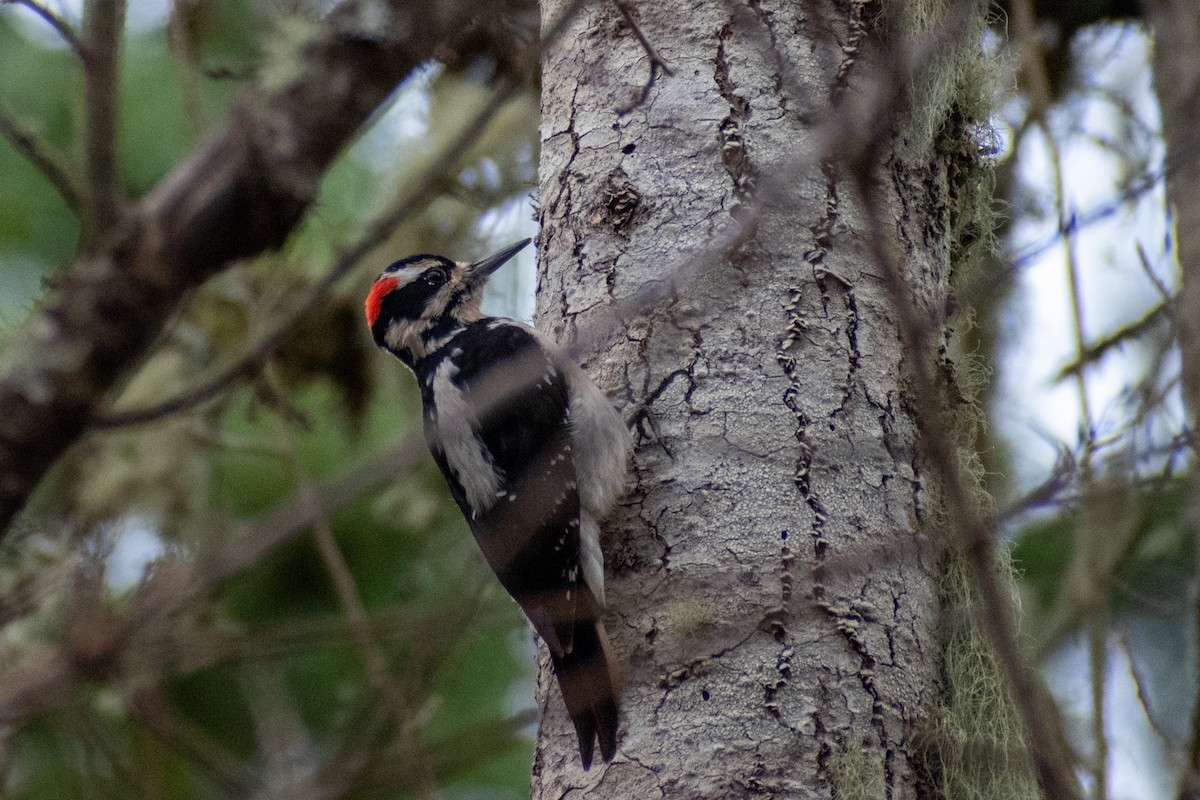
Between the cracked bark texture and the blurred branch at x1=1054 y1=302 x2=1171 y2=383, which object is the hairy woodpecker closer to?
the cracked bark texture

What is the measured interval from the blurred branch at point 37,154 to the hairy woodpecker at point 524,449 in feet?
2.64

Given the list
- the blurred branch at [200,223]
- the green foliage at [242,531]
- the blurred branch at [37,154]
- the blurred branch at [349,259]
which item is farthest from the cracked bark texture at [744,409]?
the blurred branch at [37,154]

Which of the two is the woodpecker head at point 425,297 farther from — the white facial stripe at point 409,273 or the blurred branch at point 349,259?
the blurred branch at point 349,259

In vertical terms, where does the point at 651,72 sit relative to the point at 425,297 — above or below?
below

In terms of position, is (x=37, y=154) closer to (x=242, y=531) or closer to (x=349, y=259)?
(x=349, y=259)

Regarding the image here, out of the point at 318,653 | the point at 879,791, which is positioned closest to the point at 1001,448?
the point at 879,791

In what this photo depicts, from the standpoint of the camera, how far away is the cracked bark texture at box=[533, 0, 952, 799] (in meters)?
2.50

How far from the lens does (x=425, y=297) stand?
4215mm

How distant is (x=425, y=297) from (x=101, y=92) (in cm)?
250

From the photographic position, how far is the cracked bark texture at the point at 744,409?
2504 millimetres

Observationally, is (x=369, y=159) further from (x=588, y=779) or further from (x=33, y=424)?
(x=588, y=779)

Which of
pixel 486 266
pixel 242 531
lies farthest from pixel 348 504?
pixel 486 266

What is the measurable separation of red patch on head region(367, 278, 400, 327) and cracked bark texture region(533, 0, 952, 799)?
43.4 inches

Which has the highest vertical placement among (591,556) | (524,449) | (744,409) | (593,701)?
(524,449)
